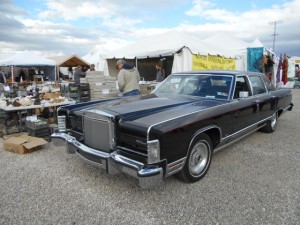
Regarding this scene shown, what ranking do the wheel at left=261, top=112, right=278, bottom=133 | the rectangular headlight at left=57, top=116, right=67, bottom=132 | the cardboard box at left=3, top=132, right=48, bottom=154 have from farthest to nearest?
1. the wheel at left=261, top=112, right=278, bottom=133
2. the cardboard box at left=3, top=132, right=48, bottom=154
3. the rectangular headlight at left=57, top=116, right=67, bottom=132

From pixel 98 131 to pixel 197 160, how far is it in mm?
1429

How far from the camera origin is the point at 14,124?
577cm

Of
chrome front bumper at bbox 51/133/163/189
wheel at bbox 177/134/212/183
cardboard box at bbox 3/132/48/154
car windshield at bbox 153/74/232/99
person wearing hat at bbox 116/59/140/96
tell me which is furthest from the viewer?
person wearing hat at bbox 116/59/140/96

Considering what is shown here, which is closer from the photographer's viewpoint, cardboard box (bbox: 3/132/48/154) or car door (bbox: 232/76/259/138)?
car door (bbox: 232/76/259/138)

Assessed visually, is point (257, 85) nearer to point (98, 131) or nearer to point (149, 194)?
point (149, 194)

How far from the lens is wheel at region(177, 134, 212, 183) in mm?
3203

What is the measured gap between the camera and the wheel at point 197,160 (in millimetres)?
3203

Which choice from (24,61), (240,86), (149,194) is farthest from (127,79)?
(24,61)

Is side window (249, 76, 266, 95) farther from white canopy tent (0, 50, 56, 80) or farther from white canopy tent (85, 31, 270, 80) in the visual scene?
white canopy tent (0, 50, 56, 80)

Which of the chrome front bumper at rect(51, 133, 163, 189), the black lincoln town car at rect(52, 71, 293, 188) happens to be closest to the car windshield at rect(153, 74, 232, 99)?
the black lincoln town car at rect(52, 71, 293, 188)

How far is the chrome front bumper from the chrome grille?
83 millimetres

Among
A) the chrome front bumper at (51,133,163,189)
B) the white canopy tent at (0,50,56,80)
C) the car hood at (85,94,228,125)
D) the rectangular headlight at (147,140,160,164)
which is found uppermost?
the white canopy tent at (0,50,56,80)

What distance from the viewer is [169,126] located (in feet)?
9.05

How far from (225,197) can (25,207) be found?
2.38 m
